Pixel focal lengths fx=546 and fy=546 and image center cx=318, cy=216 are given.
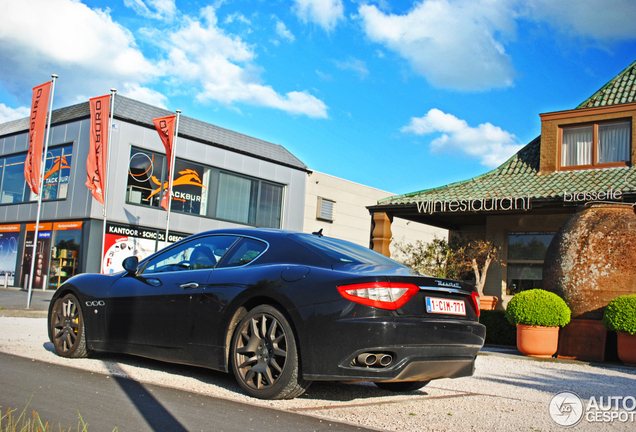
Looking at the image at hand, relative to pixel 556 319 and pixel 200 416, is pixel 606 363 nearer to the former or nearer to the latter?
pixel 556 319

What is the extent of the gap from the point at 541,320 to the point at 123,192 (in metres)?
17.4

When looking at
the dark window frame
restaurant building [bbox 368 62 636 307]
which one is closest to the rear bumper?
restaurant building [bbox 368 62 636 307]

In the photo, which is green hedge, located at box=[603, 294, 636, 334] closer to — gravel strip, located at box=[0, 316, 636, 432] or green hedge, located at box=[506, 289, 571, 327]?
green hedge, located at box=[506, 289, 571, 327]

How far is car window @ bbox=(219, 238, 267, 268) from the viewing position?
4637 millimetres

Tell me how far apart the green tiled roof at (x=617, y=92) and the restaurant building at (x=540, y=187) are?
2cm

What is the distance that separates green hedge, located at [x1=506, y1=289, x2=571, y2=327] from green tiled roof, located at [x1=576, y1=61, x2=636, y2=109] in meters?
7.67

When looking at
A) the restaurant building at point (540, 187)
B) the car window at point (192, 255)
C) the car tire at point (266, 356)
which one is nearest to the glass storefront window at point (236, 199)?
the restaurant building at point (540, 187)

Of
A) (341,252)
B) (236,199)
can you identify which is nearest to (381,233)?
(341,252)

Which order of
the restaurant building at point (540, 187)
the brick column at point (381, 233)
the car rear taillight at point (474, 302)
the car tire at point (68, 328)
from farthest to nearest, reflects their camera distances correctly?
the brick column at point (381, 233) → the restaurant building at point (540, 187) → the car tire at point (68, 328) → the car rear taillight at point (474, 302)

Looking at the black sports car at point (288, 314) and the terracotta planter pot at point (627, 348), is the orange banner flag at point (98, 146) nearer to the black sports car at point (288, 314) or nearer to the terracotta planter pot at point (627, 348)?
the black sports car at point (288, 314)

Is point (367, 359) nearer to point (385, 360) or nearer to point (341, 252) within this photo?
point (385, 360)

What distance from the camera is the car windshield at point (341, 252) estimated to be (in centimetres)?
432

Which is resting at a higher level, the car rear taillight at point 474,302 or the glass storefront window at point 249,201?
the glass storefront window at point 249,201

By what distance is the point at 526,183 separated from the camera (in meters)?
13.8
